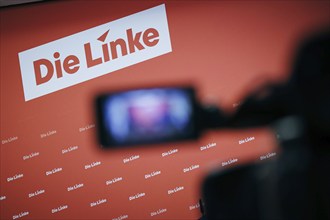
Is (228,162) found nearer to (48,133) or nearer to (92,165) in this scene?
(92,165)

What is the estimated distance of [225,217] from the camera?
46.9 inches

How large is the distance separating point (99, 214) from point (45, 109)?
2.95 ft

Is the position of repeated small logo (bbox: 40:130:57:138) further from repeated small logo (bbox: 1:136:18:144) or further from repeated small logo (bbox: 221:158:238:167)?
repeated small logo (bbox: 221:158:238:167)

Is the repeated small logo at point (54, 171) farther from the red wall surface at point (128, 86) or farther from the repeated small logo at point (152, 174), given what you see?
the repeated small logo at point (152, 174)

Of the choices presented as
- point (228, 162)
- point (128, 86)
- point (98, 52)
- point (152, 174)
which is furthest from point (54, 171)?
point (228, 162)

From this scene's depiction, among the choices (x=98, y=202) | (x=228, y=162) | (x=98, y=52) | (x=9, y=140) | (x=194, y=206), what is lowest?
(x=194, y=206)

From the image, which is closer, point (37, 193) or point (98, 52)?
point (37, 193)

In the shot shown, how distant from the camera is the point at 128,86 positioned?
283cm

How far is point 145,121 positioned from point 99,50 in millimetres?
687

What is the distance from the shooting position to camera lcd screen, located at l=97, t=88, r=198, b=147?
110 inches

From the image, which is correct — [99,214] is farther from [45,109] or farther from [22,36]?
[22,36]

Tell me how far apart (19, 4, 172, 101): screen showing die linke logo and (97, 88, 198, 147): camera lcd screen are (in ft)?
1.05

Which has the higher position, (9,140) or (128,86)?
(128,86)

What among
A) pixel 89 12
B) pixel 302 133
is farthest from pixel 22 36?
pixel 302 133
